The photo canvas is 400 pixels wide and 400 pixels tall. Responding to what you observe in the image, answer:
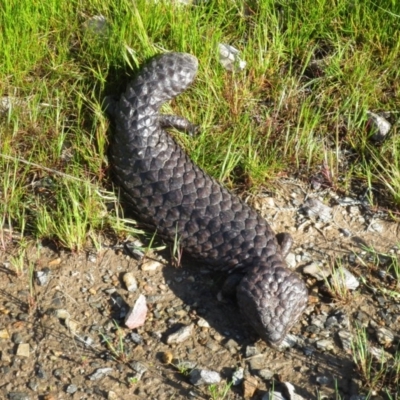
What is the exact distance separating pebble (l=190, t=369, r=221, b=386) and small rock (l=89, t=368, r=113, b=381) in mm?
376

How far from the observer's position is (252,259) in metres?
3.74

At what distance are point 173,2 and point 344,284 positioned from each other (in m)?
1.92

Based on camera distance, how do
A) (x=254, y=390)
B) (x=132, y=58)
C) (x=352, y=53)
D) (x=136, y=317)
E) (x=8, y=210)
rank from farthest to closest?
(x=352, y=53)
(x=132, y=58)
(x=8, y=210)
(x=136, y=317)
(x=254, y=390)

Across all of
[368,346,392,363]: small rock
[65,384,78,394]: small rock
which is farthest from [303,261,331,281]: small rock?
[65,384,78,394]: small rock

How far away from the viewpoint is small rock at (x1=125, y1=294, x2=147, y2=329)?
3633 millimetres

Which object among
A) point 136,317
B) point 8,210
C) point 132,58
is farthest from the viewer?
point 132,58

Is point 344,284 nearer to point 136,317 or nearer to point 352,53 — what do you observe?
point 136,317

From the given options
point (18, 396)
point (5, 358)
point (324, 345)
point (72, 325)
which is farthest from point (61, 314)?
point (324, 345)

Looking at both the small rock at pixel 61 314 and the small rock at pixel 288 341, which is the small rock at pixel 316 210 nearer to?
the small rock at pixel 288 341

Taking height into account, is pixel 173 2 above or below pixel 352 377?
above

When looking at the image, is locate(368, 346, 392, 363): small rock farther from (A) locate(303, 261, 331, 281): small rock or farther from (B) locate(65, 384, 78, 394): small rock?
(B) locate(65, 384, 78, 394): small rock

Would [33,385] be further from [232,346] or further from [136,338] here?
[232,346]

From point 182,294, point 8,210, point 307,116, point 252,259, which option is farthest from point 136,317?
point 307,116

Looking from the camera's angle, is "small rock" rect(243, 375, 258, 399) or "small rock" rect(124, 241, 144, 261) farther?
"small rock" rect(124, 241, 144, 261)
